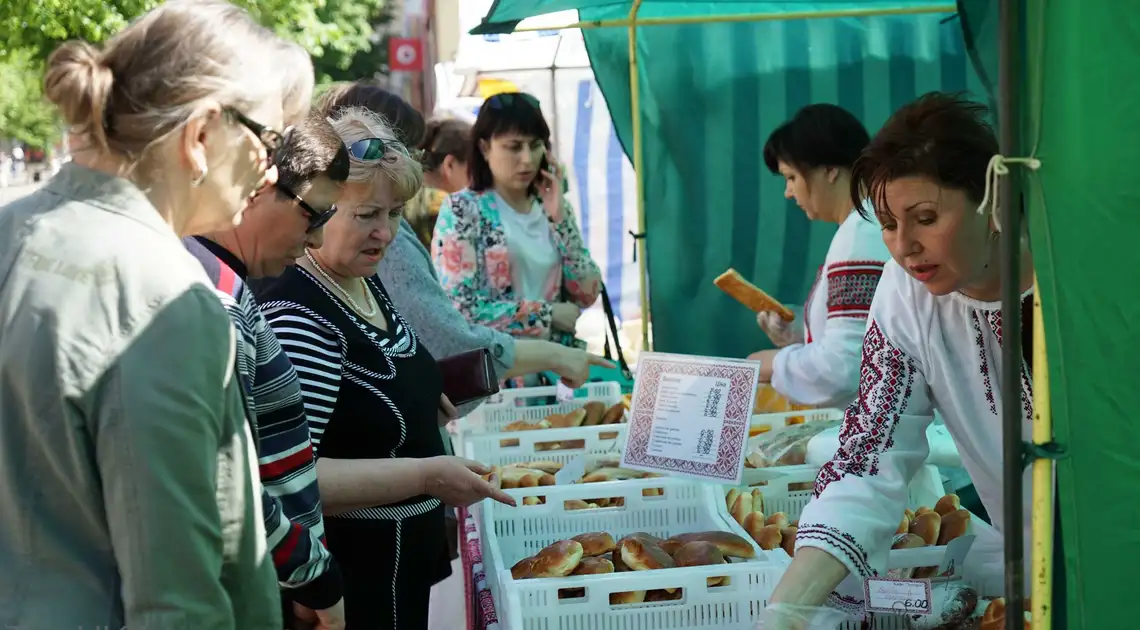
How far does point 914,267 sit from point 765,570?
0.60 meters

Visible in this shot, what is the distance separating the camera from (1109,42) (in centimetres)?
113

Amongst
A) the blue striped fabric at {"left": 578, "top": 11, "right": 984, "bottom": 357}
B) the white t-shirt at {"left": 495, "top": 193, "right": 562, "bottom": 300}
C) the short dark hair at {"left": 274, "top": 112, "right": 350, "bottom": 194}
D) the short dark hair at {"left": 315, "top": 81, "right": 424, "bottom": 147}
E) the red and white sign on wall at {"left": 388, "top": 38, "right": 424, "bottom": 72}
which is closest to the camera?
the short dark hair at {"left": 274, "top": 112, "right": 350, "bottom": 194}

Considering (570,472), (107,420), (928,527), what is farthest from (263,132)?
(928,527)

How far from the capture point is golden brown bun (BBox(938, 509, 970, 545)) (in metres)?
2.25

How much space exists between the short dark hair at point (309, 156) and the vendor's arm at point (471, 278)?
2084 mm

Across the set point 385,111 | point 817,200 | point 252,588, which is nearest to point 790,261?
point 817,200

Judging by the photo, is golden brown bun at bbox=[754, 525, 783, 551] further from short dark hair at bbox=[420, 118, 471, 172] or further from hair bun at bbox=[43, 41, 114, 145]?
short dark hair at bbox=[420, 118, 471, 172]

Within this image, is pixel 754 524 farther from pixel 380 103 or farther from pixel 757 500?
pixel 380 103

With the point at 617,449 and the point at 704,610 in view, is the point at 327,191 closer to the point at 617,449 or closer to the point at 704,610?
the point at 704,610

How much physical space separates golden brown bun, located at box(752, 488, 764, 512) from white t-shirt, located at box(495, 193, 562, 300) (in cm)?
166

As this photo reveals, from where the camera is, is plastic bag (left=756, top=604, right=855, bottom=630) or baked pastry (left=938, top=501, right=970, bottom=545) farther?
baked pastry (left=938, top=501, right=970, bottom=545)

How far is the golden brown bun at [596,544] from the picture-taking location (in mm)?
2182

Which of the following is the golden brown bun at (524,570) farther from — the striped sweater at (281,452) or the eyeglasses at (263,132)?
the eyeglasses at (263,132)

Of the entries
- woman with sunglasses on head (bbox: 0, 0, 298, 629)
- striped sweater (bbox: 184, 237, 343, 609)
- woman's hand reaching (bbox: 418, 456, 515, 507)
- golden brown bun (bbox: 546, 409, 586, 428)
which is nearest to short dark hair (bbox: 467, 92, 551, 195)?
golden brown bun (bbox: 546, 409, 586, 428)
